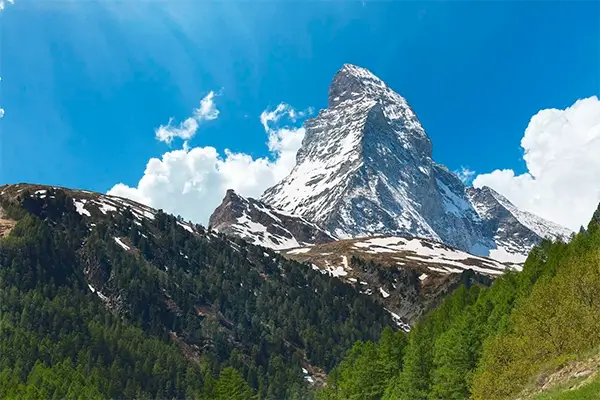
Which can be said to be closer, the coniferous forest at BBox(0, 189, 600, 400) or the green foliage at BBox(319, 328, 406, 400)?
the coniferous forest at BBox(0, 189, 600, 400)

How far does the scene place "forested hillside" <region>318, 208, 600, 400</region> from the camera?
52000 millimetres

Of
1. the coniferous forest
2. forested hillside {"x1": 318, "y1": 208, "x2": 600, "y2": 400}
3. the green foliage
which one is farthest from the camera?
the green foliage

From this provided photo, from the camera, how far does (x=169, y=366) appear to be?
163 m

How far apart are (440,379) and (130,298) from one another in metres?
145

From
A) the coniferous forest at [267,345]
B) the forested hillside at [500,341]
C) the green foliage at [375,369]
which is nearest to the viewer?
the forested hillside at [500,341]

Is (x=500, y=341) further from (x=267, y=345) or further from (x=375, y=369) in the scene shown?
(x=267, y=345)

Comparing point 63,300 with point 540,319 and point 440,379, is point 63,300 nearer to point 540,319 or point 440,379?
point 440,379

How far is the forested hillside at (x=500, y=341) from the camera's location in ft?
171

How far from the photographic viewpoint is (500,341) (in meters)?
58.8

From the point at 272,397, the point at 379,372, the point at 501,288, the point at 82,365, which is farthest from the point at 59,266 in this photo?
Result: the point at 501,288

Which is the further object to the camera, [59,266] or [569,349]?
[59,266]

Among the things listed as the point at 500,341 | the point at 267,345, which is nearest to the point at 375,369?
the point at 500,341

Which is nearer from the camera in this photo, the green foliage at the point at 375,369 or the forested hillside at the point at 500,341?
the forested hillside at the point at 500,341

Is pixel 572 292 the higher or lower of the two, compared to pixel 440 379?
higher
